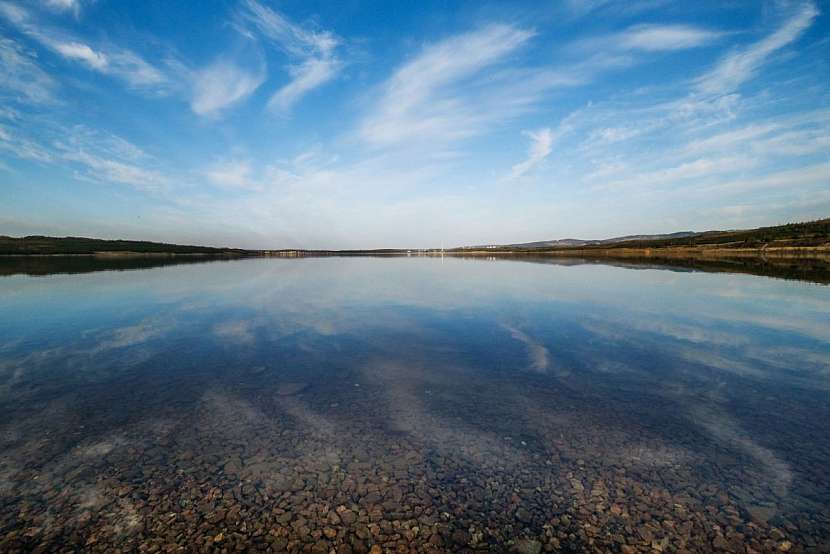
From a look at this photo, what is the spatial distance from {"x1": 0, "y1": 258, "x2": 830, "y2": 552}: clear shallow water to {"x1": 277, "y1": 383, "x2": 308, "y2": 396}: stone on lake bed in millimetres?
107

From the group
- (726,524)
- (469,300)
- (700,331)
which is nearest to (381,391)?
(726,524)

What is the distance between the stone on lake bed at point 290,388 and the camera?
12227 millimetres

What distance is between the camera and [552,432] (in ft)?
31.6

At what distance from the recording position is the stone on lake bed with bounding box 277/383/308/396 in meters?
12.2

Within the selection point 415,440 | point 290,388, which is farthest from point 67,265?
point 415,440

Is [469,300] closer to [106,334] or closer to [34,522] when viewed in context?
[106,334]

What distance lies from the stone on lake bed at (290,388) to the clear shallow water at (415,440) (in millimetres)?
107

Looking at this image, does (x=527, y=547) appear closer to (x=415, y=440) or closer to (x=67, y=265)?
(x=415, y=440)

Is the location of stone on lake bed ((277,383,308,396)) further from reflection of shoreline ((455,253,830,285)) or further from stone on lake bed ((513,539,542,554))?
reflection of shoreline ((455,253,830,285))

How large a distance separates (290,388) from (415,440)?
17.8 ft

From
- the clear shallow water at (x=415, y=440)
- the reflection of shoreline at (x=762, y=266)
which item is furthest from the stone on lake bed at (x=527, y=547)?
the reflection of shoreline at (x=762, y=266)

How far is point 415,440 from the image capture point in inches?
364

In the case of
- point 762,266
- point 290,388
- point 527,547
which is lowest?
point 762,266

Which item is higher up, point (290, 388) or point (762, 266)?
point (290, 388)
